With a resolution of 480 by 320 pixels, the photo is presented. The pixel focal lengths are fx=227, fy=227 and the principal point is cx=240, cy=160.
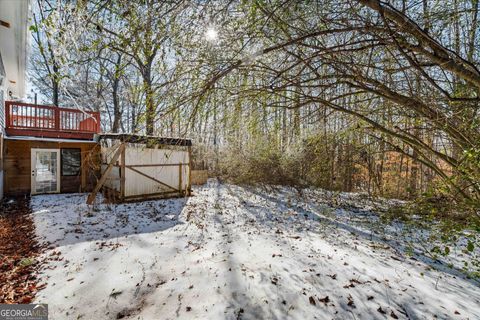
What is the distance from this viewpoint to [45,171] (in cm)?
822

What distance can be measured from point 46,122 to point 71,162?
5.27 feet

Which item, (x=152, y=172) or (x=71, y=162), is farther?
(x=71, y=162)

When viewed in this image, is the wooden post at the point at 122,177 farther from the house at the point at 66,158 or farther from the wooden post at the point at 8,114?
the wooden post at the point at 8,114

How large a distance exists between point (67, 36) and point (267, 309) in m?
3.34

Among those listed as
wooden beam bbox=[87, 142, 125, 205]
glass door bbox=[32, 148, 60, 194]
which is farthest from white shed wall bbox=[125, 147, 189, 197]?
glass door bbox=[32, 148, 60, 194]

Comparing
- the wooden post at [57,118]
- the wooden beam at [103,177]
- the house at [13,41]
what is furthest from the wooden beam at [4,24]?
the wooden post at [57,118]

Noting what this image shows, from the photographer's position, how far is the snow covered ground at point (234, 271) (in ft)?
8.39

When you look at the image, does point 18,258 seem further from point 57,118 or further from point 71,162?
point 57,118

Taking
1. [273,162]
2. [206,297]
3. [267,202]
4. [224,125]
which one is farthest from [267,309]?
[273,162]

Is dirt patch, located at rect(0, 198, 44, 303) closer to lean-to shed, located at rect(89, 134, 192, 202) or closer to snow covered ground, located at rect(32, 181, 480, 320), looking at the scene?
snow covered ground, located at rect(32, 181, 480, 320)

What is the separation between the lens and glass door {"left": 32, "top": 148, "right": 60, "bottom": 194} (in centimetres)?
799

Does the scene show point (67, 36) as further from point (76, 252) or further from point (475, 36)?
point (475, 36)

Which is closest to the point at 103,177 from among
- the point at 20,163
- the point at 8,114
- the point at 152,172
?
the point at 152,172

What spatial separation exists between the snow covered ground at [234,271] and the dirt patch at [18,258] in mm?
172
